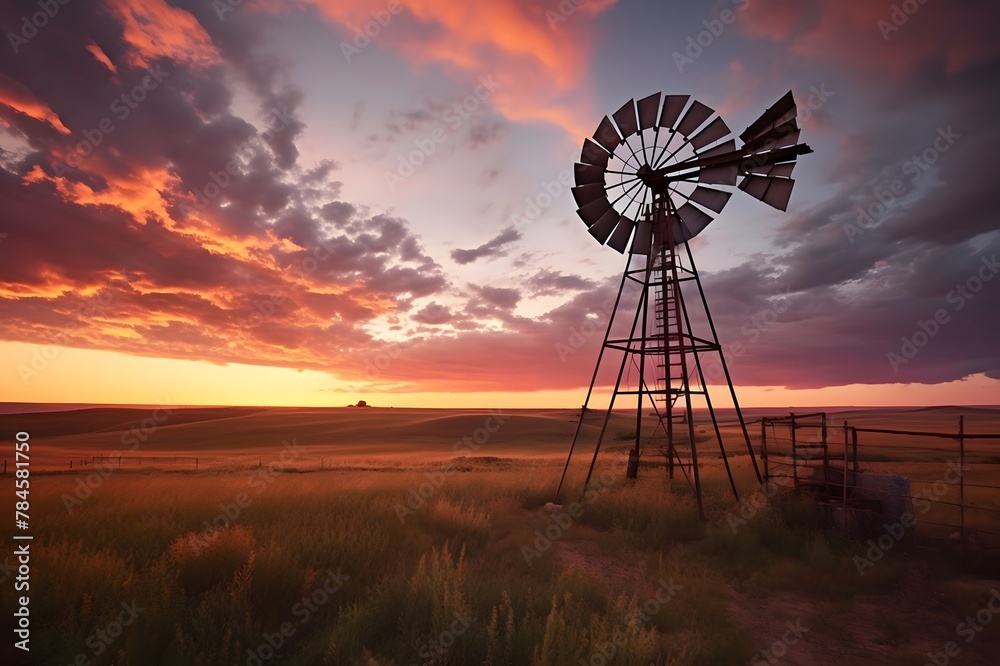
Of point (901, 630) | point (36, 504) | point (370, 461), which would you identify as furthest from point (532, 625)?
point (370, 461)

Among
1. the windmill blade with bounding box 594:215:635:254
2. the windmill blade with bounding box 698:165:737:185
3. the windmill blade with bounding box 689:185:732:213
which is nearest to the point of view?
the windmill blade with bounding box 698:165:737:185

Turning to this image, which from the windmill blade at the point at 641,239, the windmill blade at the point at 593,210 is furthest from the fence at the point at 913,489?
the windmill blade at the point at 593,210

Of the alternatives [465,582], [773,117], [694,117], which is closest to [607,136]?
[694,117]

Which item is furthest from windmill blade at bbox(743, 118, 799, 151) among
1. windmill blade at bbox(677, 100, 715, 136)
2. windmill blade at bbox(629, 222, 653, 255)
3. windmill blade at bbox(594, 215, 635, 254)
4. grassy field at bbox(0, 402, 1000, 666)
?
grassy field at bbox(0, 402, 1000, 666)

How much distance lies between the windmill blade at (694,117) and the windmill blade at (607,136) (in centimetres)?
187

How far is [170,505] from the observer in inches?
389

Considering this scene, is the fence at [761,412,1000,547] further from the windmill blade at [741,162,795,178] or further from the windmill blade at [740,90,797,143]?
the windmill blade at [740,90,797,143]

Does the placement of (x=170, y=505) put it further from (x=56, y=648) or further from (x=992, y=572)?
(x=992, y=572)

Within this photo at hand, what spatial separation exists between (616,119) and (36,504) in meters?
16.9

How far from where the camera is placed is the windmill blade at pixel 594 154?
15.5 m

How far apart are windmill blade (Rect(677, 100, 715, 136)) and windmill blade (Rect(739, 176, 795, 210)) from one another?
2.15 meters

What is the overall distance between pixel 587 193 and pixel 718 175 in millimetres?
3971

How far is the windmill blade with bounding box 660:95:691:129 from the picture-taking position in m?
14.2

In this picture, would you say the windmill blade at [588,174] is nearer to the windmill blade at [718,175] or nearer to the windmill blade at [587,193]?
the windmill blade at [587,193]
